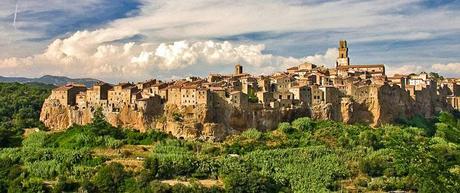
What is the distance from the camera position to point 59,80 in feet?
450

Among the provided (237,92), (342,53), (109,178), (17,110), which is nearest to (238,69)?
(342,53)

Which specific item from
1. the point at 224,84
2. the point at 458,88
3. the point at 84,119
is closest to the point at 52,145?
the point at 84,119

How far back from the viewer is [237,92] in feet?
116

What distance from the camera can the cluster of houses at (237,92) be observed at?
3569 centimetres

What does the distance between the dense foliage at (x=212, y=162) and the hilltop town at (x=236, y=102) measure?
3.03 feet

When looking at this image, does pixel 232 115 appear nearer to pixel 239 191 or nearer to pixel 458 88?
pixel 239 191

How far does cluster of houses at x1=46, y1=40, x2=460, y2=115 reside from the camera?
3569cm

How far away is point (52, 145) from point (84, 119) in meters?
3.48

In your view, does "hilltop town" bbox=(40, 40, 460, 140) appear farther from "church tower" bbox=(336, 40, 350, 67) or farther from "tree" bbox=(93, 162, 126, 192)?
"church tower" bbox=(336, 40, 350, 67)

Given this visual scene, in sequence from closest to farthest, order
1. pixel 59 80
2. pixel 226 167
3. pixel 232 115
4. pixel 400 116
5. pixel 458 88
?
pixel 226 167
pixel 232 115
pixel 400 116
pixel 458 88
pixel 59 80

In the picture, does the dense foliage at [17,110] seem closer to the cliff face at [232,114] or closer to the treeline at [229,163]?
the cliff face at [232,114]

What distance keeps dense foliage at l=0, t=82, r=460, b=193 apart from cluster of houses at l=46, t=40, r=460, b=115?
75.4 inches

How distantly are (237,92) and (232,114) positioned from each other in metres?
1.44

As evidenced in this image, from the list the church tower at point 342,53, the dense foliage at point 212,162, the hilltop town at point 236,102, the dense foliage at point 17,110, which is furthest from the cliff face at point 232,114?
the church tower at point 342,53
